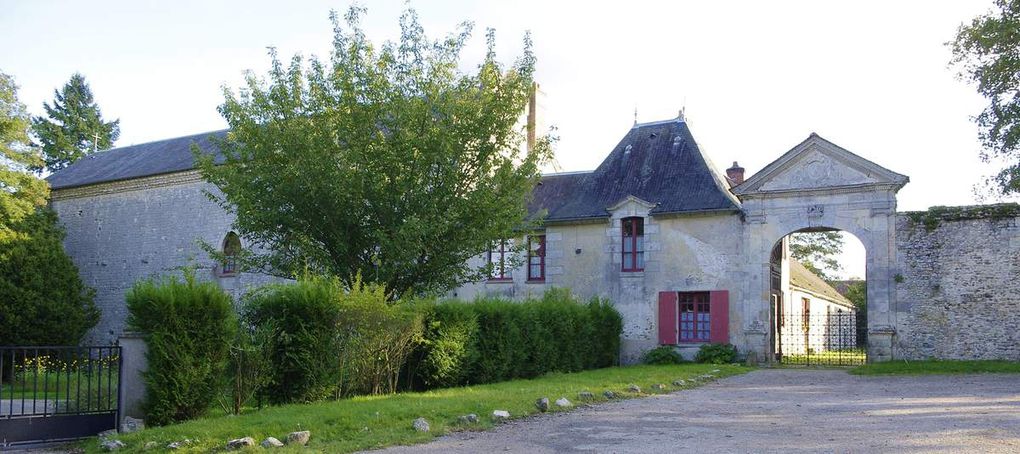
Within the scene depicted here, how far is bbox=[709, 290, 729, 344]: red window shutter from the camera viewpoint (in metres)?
20.6

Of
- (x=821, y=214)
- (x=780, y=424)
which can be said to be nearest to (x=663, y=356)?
(x=821, y=214)

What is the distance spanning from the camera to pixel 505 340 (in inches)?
573

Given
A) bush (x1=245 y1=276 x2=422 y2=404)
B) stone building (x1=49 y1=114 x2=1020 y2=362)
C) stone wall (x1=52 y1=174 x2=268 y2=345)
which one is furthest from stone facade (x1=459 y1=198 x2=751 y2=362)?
bush (x1=245 y1=276 x2=422 y2=404)

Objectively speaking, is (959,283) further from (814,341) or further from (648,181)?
(814,341)

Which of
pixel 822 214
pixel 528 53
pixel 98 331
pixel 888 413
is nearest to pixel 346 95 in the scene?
pixel 528 53

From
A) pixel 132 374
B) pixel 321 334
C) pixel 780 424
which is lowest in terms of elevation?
pixel 780 424

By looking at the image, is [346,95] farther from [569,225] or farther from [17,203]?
[17,203]

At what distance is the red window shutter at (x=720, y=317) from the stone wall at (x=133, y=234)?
1306cm

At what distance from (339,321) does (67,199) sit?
23.3 meters

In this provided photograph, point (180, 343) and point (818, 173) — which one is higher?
point (818, 173)

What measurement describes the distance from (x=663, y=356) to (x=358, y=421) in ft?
42.6

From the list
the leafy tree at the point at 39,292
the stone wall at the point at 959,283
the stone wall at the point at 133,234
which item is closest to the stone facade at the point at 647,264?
the stone wall at the point at 959,283

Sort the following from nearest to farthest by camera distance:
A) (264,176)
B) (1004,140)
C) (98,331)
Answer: (264,176) → (1004,140) → (98,331)

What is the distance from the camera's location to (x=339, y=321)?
11.0 m
